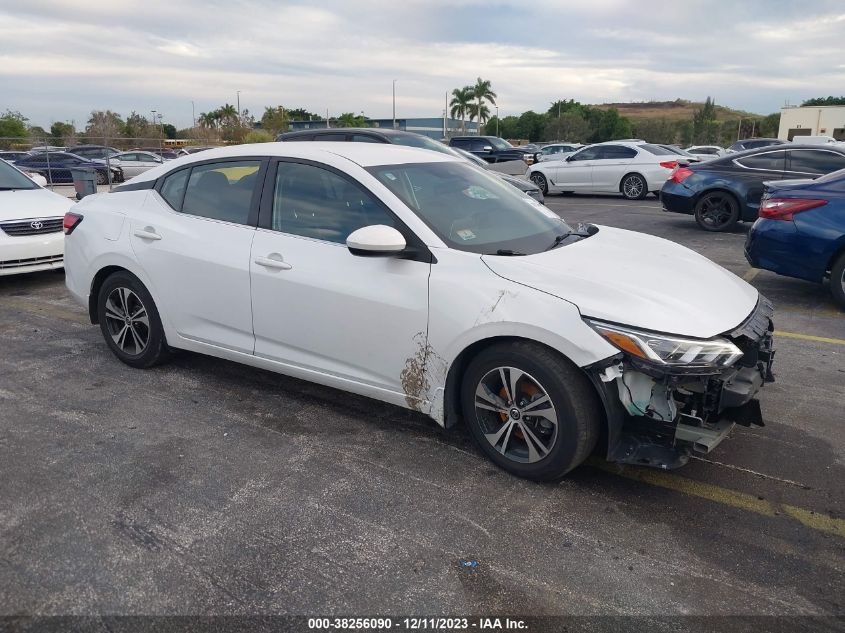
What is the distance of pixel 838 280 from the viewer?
641 cm

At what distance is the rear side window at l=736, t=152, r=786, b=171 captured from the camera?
11.0 meters

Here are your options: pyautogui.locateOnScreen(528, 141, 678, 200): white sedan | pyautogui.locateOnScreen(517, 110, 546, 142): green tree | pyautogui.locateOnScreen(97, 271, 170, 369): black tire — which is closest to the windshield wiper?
pyautogui.locateOnScreen(97, 271, 170, 369): black tire

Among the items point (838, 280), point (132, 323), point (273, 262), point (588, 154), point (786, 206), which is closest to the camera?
point (273, 262)

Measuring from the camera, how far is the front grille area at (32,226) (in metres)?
7.32

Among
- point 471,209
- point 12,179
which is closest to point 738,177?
point 471,209

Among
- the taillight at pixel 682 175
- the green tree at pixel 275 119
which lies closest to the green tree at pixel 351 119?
the green tree at pixel 275 119

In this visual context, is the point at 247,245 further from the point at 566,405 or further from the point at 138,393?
the point at 566,405

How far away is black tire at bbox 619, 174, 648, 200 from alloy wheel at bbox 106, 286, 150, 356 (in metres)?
13.7

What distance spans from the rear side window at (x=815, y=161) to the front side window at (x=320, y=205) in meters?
9.53

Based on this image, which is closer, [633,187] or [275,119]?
[633,187]

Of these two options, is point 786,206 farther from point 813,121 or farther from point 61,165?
point 813,121

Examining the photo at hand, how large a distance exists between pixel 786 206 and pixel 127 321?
5.95m

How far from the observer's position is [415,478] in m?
3.47

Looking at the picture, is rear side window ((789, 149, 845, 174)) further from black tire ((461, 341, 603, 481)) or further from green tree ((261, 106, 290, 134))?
green tree ((261, 106, 290, 134))
